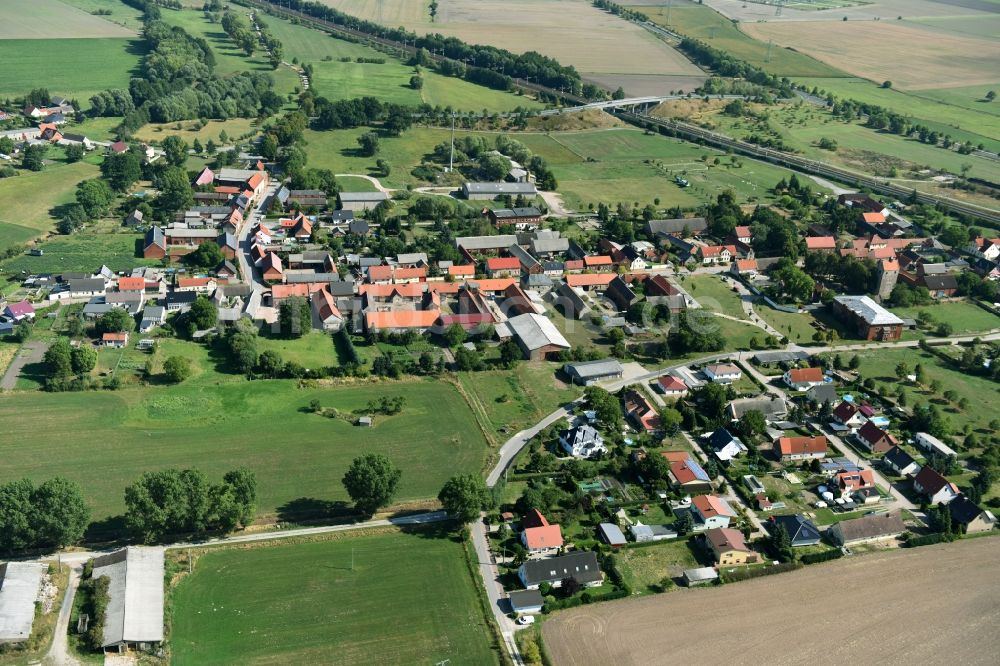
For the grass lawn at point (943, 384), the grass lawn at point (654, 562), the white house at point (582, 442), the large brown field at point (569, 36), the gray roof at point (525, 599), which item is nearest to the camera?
the gray roof at point (525, 599)

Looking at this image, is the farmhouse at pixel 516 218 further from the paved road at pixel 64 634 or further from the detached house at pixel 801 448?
the paved road at pixel 64 634

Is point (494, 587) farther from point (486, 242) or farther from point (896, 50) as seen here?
point (896, 50)

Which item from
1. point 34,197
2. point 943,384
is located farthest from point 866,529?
point 34,197

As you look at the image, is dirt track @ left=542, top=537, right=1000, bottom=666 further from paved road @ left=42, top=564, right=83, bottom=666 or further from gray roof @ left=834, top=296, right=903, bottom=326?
gray roof @ left=834, top=296, right=903, bottom=326

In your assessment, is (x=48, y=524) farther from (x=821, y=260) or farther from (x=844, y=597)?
(x=821, y=260)

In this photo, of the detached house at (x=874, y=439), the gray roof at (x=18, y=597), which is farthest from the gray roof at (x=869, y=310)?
the gray roof at (x=18, y=597)

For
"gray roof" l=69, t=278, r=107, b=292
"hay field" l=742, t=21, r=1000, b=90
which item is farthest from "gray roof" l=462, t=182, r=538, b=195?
"hay field" l=742, t=21, r=1000, b=90

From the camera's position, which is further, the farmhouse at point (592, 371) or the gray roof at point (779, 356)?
the gray roof at point (779, 356)
